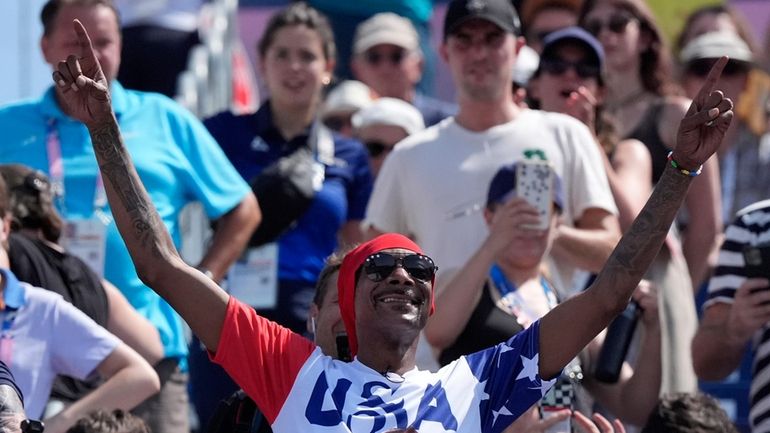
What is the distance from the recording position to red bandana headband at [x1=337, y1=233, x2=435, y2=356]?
16.5 feet

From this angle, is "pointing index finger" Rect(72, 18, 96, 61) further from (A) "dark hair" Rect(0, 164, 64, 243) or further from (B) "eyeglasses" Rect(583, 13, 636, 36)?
(B) "eyeglasses" Rect(583, 13, 636, 36)

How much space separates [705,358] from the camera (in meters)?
6.36

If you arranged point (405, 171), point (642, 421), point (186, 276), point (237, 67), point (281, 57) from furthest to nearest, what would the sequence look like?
point (237, 67)
point (281, 57)
point (405, 171)
point (642, 421)
point (186, 276)

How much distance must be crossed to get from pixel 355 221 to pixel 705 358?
6.56 feet

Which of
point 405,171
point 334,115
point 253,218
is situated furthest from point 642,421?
point 334,115

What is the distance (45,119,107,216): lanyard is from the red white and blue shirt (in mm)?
2027

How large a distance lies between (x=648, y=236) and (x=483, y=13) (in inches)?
89.7

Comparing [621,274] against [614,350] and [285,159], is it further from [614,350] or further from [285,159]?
[285,159]

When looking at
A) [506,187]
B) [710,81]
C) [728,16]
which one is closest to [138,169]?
[506,187]

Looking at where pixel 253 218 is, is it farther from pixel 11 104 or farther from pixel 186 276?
pixel 186 276

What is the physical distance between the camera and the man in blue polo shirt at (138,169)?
22.1ft

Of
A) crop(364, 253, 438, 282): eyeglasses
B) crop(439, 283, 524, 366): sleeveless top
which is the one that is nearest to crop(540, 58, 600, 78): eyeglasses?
crop(439, 283, 524, 366): sleeveless top

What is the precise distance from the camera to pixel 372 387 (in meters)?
4.88

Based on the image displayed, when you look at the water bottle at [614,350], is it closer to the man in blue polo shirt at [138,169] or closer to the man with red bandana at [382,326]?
the man with red bandana at [382,326]
